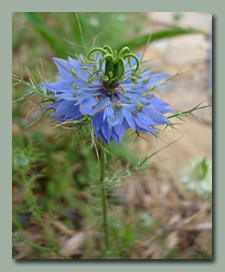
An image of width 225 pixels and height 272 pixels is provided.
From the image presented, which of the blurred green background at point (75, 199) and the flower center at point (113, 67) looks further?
the blurred green background at point (75, 199)

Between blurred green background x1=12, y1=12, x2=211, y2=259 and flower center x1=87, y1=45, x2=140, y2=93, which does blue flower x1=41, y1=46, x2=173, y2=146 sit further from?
blurred green background x1=12, y1=12, x2=211, y2=259

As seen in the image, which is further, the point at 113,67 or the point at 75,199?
the point at 75,199

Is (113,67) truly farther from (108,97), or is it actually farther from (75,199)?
(75,199)

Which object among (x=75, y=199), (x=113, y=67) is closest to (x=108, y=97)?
(x=113, y=67)

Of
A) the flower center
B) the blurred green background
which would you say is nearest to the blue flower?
the flower center

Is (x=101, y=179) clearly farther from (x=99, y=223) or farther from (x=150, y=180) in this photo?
(x=150, y=180)

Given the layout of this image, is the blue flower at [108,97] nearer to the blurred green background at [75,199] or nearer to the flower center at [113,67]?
the flower center at [113,67]

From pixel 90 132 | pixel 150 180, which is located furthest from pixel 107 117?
pixel 150 180

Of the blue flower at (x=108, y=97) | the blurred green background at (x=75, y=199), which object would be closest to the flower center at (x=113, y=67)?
the blue flower at (x=108, y=97)
